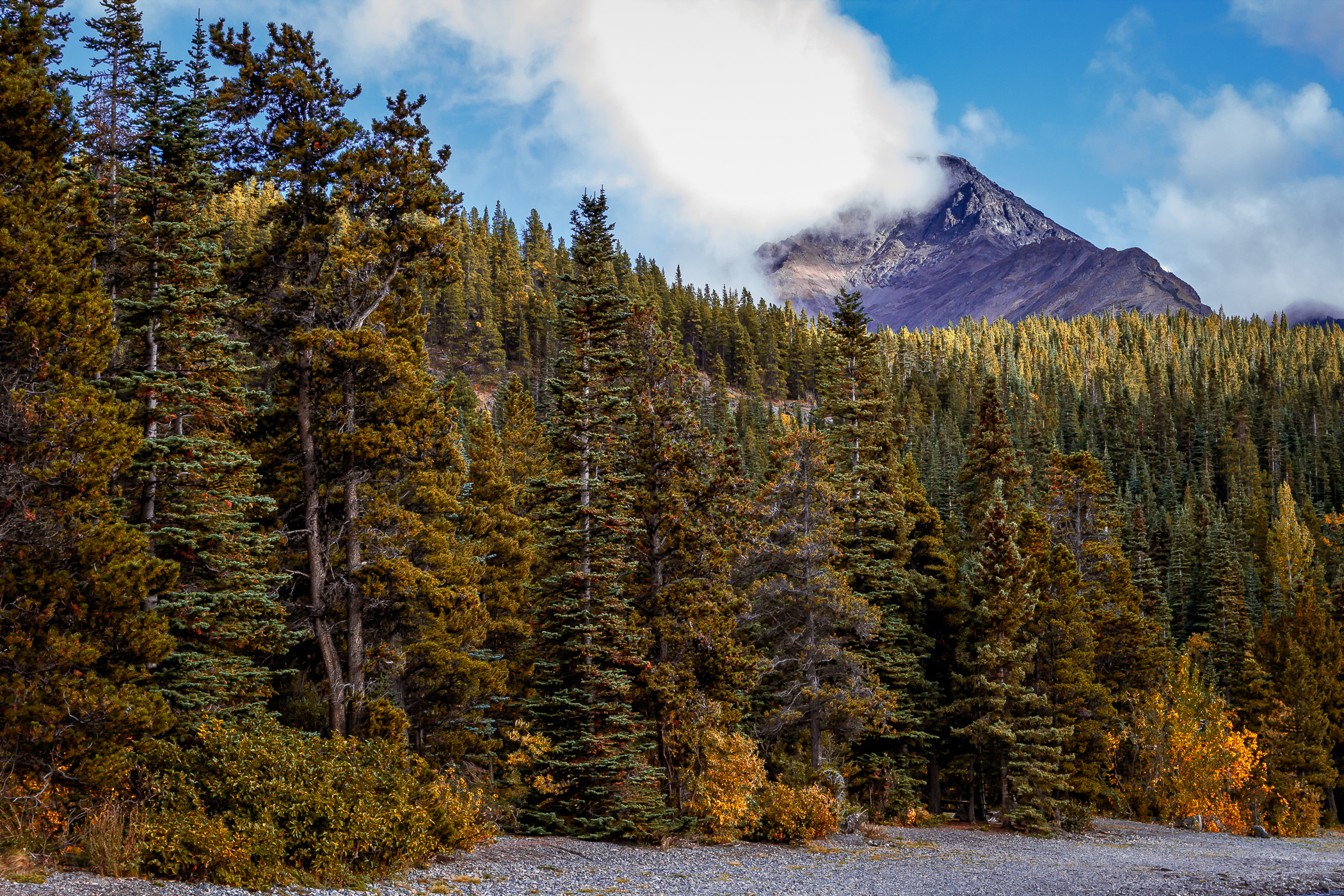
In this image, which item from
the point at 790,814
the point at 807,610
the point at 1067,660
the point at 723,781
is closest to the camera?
the point at 723,781

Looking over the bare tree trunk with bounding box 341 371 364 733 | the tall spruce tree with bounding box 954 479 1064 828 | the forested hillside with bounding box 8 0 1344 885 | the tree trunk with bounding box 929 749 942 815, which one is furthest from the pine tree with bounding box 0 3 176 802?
the tree trunk with bounding box 929 749 942 815

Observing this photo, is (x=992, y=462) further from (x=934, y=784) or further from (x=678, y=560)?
(x=678, y=560)

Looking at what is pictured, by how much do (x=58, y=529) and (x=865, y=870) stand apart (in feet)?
61.8

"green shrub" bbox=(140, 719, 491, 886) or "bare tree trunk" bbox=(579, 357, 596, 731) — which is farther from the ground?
"bare tree trunk" bbox=(579, 357, 596, 731)

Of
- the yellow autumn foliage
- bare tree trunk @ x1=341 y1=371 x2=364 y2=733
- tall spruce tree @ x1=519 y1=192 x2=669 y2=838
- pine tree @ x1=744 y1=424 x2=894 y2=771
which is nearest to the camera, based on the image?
bare tree trunk @ x1=341 y1=371 x2=364 y2=733

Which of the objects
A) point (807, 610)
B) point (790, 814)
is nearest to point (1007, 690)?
point (807, 610)

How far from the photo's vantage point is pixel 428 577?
1903 cm

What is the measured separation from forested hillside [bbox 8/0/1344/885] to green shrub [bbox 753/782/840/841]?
111mm

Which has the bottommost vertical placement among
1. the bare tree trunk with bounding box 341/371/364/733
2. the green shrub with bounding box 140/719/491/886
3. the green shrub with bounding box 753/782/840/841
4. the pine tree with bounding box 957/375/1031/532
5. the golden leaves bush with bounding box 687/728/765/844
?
the green shrub with bounding box 753/782/840/841

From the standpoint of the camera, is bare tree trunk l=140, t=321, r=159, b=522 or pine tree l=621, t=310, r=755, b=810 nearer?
bare tree trunk l=140, t=321, r=159, b=522

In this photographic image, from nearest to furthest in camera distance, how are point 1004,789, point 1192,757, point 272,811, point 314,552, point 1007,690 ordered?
point 272,811
point 314,552
point 1007,690
point 1004,789
point 1192,757

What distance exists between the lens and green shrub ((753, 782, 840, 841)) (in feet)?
83.4

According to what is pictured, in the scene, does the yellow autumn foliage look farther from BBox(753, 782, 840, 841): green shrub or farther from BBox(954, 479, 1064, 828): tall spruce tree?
BBox(753, 782, 840, 841): green shrub

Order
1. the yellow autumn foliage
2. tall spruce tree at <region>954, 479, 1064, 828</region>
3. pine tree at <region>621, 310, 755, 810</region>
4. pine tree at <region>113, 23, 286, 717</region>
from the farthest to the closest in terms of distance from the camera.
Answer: the yellow autumn foliage < tall spruce tree at <region>954, 479, 1064, 828</region> < pine tree at <region>621, 310, 755, 810</region> < pine tree at <region>113, 23, 286, 717</region>
